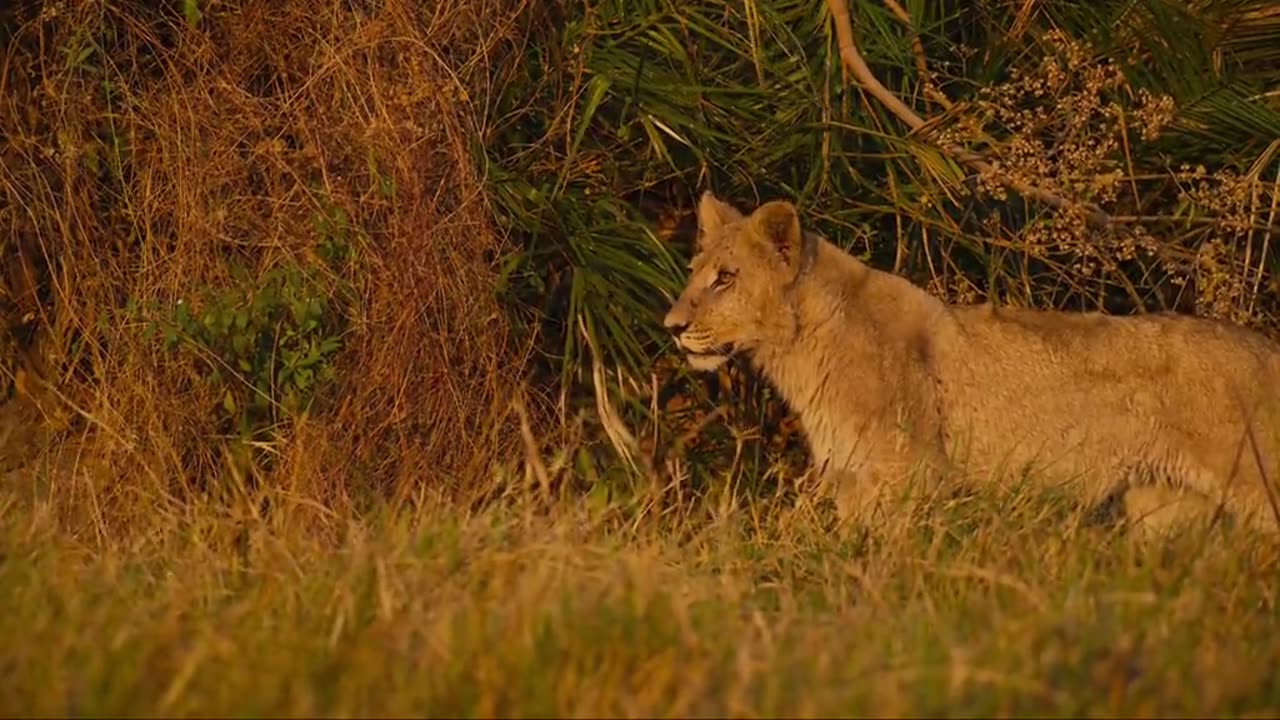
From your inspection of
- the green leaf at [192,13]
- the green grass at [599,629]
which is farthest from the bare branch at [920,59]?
the green grass at [599,629]

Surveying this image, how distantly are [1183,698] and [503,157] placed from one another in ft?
16.7

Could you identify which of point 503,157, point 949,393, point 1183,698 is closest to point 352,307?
point 503,157

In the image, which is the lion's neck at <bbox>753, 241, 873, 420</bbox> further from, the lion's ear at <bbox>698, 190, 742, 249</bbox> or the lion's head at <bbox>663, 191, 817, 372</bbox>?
the lion's ear at <bbox>698, 190, 742, 249</bbox>

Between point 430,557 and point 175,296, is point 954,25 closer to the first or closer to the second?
point 175,296

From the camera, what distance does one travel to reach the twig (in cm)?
869

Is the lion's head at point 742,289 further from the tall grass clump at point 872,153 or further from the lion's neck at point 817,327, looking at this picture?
the tall grass clump at point 872,153

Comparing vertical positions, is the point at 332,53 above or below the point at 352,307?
above

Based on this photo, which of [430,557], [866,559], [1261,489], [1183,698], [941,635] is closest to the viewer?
[1183,698]

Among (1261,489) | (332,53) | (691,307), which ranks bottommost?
(1261,489)

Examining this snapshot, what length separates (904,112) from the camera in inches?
354

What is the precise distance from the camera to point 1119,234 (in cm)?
901

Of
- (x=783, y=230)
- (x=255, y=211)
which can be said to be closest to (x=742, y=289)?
(x=783, y=230)

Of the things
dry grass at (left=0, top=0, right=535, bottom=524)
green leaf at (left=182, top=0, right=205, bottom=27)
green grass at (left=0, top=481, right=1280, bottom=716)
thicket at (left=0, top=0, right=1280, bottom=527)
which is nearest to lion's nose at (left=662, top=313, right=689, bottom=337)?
thicket at (left=0, top=0, right=1280, bottom=527)

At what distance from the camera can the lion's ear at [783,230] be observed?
311 inches
